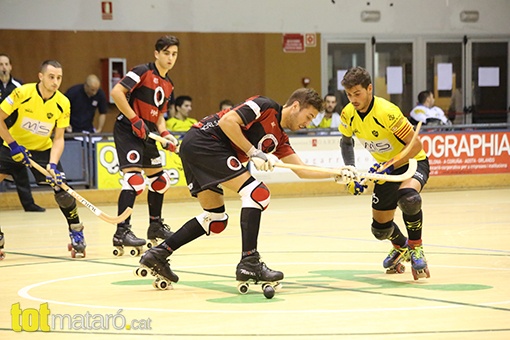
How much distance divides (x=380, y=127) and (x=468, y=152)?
911 cm

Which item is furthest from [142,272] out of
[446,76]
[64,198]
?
[446,76]

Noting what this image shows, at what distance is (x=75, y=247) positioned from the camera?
9.09 meters

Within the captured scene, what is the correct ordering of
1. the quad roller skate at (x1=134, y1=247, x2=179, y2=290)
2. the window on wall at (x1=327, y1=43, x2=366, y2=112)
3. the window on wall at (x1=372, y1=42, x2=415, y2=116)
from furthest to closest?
1. the window on wall at (x1=372, y1=42, x2=415, y2=116)
2. the window on wall at (x1=327, y1=43, x2=366, y2=112)
3. the quad roller skate at (x1=134, y1=247, x2=179, y2=290)

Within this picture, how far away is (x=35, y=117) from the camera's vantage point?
934 cm

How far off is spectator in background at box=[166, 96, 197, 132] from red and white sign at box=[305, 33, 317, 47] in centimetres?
406

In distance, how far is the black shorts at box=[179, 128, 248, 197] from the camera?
22.5 feet

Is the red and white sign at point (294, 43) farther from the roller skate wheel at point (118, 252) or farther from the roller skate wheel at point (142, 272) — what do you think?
the roller skate wheel at point (142, 272)

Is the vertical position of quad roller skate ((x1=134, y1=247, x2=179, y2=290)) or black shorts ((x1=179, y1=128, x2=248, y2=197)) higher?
black shorts ((x1=179, y1=128, x2=248, y2=197))

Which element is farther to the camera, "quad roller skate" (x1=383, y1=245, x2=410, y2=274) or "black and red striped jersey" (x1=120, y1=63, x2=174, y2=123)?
"black and red striped jersey" (x1=120, y1=63, x2=174, y2=123)

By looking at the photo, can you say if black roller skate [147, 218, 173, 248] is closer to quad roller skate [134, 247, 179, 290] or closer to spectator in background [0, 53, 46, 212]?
quad roller skate [134, 247, 179, 290]

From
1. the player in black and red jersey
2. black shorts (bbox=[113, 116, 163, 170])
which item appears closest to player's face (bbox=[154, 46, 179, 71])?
the player in black and red jersey

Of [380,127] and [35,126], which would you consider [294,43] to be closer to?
[35,126]

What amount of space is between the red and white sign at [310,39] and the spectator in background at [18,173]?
6.86 meters

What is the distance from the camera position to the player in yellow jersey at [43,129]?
912 centimetres
